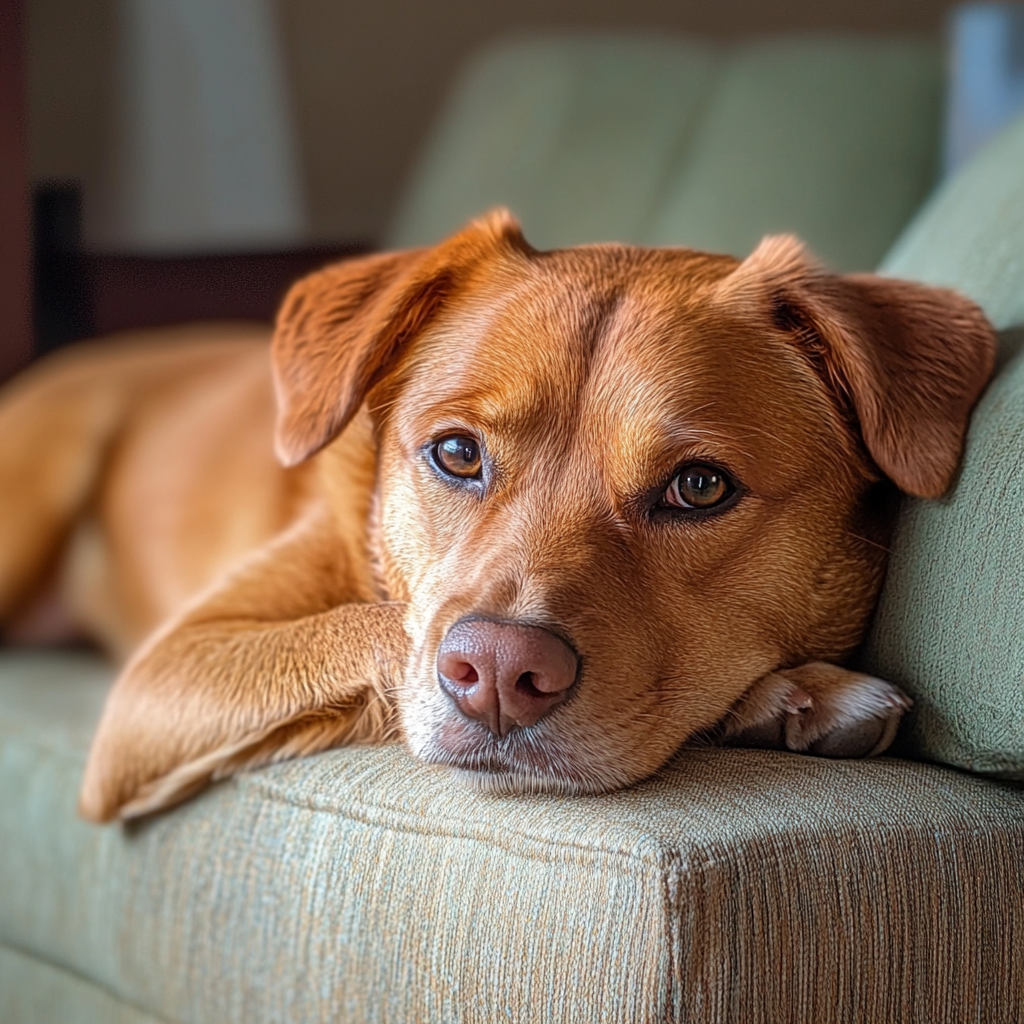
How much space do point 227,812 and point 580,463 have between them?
0.54 metres

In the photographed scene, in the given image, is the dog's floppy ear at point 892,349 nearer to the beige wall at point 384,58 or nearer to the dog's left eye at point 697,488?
the dog's left eye at point 697,488

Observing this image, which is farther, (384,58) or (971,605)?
(384,58)

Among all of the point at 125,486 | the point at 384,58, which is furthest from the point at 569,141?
the point at 125,486

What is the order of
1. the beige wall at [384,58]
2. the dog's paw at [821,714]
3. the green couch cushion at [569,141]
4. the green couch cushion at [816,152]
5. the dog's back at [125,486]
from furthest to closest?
the beige wall at [384,58], the green couch cushion at [569,141], the green couch cushion at [816,152], the dog's back at [125,486], the dog's paw at [821,714]

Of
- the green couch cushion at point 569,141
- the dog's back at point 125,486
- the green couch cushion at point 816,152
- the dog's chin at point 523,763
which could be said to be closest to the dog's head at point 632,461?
the dog's chin at point 523,763

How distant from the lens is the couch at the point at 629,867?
3.53ft

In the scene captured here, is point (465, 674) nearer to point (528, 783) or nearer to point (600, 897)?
point (528, 783)

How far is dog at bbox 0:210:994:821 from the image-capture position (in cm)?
126

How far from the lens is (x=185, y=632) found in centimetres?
163

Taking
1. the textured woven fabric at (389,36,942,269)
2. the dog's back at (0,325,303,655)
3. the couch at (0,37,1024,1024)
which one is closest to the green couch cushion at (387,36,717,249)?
the textured woven fabric at (389,36,942,269)

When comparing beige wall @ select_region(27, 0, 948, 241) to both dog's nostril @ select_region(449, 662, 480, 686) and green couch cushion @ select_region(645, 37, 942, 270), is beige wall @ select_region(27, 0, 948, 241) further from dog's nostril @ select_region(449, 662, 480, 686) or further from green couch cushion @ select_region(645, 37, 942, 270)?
dog's nostril @ select_region(449, 662, 480, 686)

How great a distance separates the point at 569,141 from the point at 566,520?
6.98ft

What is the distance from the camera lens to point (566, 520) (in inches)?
53.1

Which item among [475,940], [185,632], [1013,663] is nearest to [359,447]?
[185,632]
